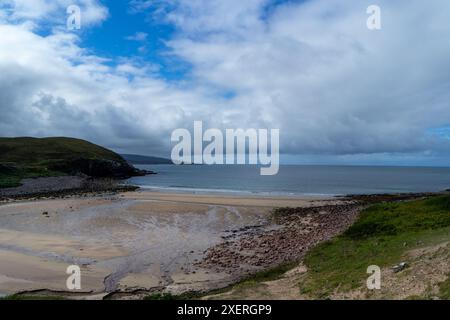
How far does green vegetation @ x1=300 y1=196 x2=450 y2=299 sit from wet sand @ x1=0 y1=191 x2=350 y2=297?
206 inches

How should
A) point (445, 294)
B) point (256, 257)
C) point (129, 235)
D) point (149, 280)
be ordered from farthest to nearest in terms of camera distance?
1. point (129, 235)
2. point (256, 257)
3. point (149, 280)
4. point (445, 294)

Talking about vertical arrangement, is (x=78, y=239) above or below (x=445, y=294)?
below

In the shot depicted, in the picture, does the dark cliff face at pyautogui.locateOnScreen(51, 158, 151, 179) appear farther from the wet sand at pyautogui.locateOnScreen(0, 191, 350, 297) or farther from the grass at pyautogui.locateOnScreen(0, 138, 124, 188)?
the wet sand at pyautogui.locateOnScreen(0, 191, 350, 297)

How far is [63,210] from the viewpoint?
143 ft

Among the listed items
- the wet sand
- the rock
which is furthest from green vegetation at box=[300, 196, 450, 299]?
the wet sand

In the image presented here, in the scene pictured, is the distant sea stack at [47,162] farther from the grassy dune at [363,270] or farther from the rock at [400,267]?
the rock at [400,267]

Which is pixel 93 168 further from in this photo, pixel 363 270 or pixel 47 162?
pixel 363 270

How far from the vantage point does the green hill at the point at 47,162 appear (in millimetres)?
94812

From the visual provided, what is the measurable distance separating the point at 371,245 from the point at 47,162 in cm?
12136

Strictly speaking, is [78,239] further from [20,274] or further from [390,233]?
[390,233]

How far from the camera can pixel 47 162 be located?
4688 inches

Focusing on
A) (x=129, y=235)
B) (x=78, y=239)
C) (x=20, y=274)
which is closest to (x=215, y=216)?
(x=129, y=235)

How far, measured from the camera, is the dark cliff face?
117 m

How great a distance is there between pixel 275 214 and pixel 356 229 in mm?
18043
